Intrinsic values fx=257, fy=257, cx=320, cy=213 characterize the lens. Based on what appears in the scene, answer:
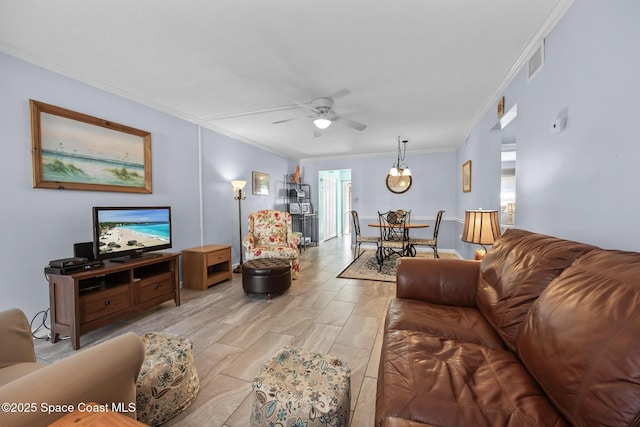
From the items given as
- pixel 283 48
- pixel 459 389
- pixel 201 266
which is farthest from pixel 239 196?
pixel 459 389

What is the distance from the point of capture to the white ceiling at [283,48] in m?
1.73

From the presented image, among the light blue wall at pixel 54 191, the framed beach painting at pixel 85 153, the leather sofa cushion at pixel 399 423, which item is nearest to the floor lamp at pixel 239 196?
the light blue wall at pixel 54 191

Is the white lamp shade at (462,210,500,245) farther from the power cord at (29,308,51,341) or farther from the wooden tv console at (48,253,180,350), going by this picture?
the power cord at (29,308,51,341)

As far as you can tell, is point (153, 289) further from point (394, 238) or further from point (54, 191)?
point (394, 238)

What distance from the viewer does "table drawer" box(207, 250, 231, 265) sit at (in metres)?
3.60

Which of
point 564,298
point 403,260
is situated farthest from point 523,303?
point 403,260

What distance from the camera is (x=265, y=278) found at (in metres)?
3.16

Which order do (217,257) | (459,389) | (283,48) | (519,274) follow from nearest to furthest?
(459,389), (519,274), (283,48), (217,257)

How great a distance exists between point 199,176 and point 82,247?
71.9 inches

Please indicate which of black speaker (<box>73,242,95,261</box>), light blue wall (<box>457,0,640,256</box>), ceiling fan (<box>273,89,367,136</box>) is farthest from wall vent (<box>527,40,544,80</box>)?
black speaker (<box>73,242,95,261</box>)

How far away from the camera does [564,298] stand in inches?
37.8

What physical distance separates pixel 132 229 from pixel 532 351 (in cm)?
333

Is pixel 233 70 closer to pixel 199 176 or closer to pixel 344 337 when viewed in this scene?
pixel 199 176

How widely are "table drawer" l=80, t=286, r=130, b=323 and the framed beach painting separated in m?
1.09
